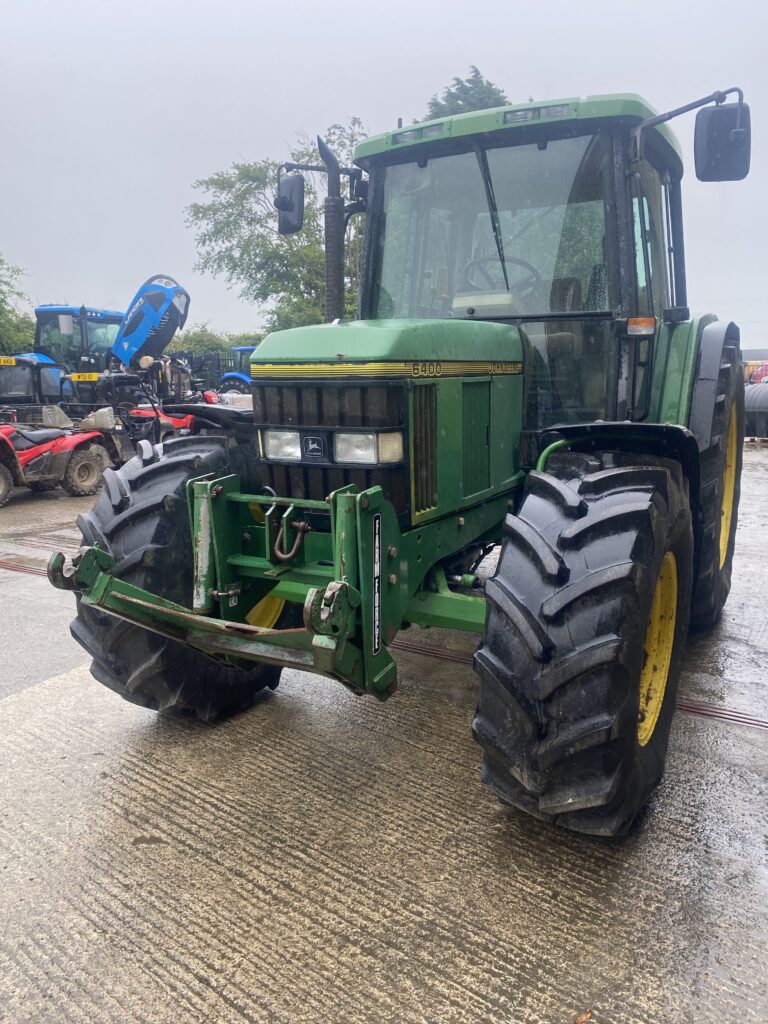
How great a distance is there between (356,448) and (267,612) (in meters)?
0.99

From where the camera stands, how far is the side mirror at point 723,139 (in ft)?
10.7

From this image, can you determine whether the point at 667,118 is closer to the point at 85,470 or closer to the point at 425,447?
the point at 425,447

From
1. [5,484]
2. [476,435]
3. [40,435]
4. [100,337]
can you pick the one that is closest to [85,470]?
[40,435]

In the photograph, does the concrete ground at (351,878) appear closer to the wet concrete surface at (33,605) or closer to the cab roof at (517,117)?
the wet concrete surface at (33,605)

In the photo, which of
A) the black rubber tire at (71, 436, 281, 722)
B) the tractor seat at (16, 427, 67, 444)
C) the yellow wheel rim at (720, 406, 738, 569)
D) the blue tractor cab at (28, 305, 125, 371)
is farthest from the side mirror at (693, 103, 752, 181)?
the blue tractor cab at (28, 305, 125, 371)

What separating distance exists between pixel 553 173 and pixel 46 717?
132 inches

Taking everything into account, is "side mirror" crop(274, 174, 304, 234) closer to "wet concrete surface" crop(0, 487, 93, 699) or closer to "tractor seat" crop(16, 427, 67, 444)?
"wet concrete surface" crop(0, 487, 93, 699)

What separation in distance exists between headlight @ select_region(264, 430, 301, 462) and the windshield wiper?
1.32 meters

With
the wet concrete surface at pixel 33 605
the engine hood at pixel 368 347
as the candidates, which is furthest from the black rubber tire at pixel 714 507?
the wet concrete surface at pixel 33 605

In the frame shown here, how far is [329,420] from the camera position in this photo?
110 inches

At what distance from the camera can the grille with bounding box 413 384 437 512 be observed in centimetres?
283

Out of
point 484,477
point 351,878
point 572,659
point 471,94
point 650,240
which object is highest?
point 471,94

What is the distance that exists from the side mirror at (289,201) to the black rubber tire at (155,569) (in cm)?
142

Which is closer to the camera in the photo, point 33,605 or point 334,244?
point 334,244
